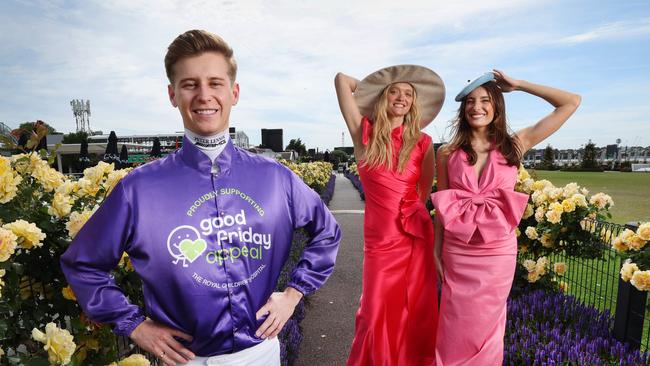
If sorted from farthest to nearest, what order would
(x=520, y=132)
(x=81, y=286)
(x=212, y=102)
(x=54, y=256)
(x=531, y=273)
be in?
(x=531, y=273)
(x=520, y=132)
(x=54, y=256)
(x=212, y=102)
(x=81, y=286)

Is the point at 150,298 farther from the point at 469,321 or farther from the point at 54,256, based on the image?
the point at 469,321

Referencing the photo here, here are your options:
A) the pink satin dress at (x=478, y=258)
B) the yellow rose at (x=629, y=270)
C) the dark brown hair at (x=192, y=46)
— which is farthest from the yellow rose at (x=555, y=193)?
the dark brown hair at (x=192, y=46)

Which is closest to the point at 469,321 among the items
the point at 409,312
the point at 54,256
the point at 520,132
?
the point at 409,312

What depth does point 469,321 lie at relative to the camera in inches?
108

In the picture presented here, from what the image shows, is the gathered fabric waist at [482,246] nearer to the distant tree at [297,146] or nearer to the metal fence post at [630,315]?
the metal fence post at [630,315]

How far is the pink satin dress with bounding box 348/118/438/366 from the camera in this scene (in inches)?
123

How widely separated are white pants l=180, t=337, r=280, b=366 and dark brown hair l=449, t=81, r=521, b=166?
6.03 ft

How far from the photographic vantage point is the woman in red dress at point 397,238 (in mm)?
3135

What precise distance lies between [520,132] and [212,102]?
7.66 ft

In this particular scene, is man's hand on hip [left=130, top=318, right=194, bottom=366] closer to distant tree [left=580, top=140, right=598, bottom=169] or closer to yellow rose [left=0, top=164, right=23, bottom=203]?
yellow rose [left=0, top=164, right=23, bottom=203]

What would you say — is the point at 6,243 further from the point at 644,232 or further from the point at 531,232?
the point at 531,232

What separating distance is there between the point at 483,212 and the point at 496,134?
1.88 feet

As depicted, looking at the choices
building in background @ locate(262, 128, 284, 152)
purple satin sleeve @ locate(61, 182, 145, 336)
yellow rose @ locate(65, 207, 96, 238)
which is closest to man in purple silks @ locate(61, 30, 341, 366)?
purple satin sleeve @ locate(61, 182, 145, 336)

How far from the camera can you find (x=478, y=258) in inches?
107
